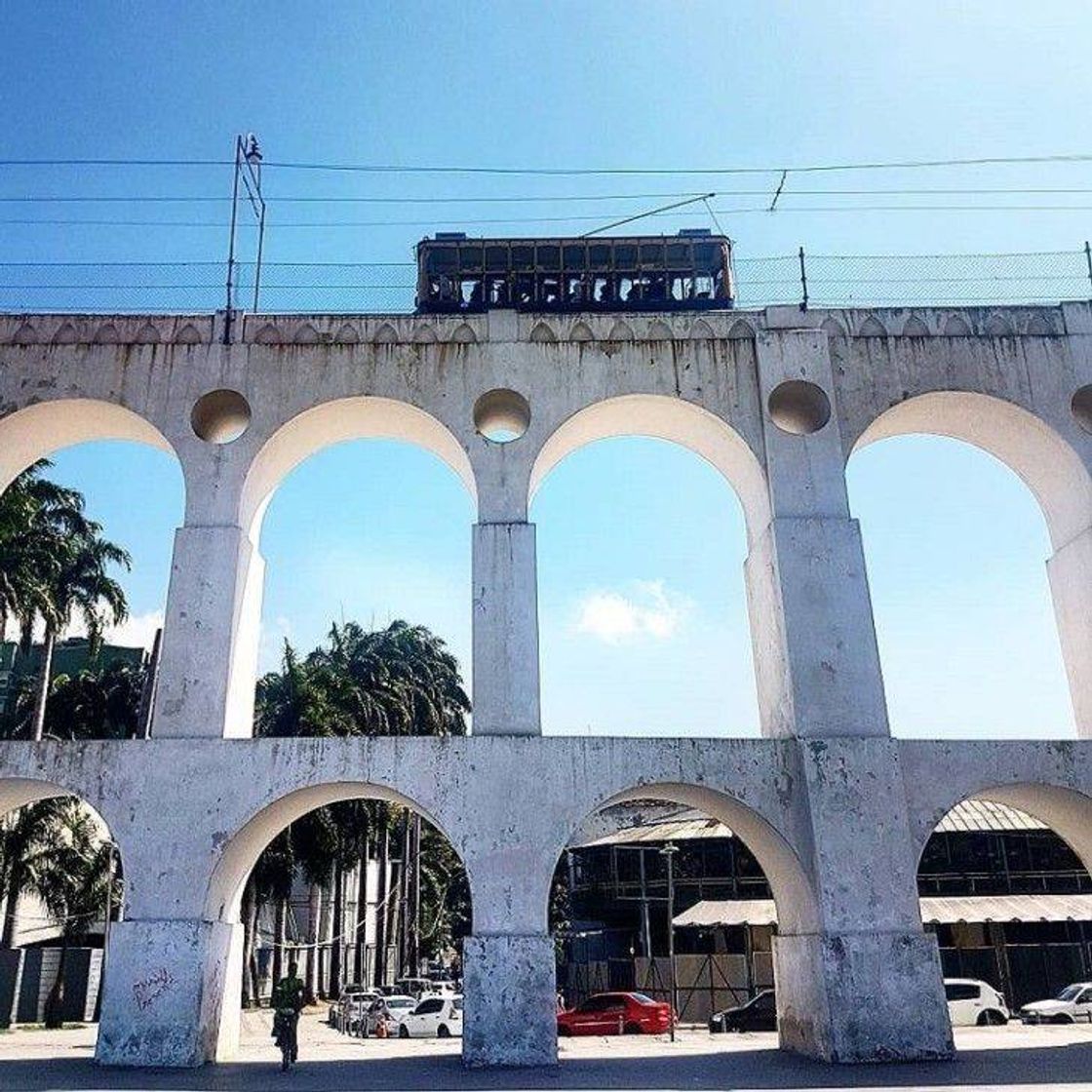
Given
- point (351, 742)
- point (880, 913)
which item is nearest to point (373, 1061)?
point (351, 742)

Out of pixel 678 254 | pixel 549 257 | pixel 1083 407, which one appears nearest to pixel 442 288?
pixel 549 257

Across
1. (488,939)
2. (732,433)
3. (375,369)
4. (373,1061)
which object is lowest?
(373,1061)

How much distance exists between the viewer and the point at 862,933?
47.3ft

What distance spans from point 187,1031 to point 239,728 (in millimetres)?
4664

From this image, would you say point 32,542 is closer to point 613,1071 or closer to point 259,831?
point 259,831

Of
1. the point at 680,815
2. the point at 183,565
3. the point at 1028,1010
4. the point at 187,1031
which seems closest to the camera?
the point at 187,1031

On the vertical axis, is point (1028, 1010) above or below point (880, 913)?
below

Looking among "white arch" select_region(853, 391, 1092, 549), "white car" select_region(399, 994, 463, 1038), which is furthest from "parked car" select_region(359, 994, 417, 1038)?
"white arch" select_region(853, 391, 1092, 549)

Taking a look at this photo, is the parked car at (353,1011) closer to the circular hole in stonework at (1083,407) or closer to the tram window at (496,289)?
the tram window at (496,289)

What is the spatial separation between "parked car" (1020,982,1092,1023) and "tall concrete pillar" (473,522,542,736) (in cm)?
1685

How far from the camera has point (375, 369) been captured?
58.3 ft

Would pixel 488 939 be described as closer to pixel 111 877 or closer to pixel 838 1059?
pixel 838 1059

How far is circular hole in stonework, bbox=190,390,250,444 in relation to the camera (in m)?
17.6

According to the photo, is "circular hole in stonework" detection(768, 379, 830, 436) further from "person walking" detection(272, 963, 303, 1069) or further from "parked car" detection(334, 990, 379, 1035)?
"parked car" detection(334, 990, 379, 1035)
